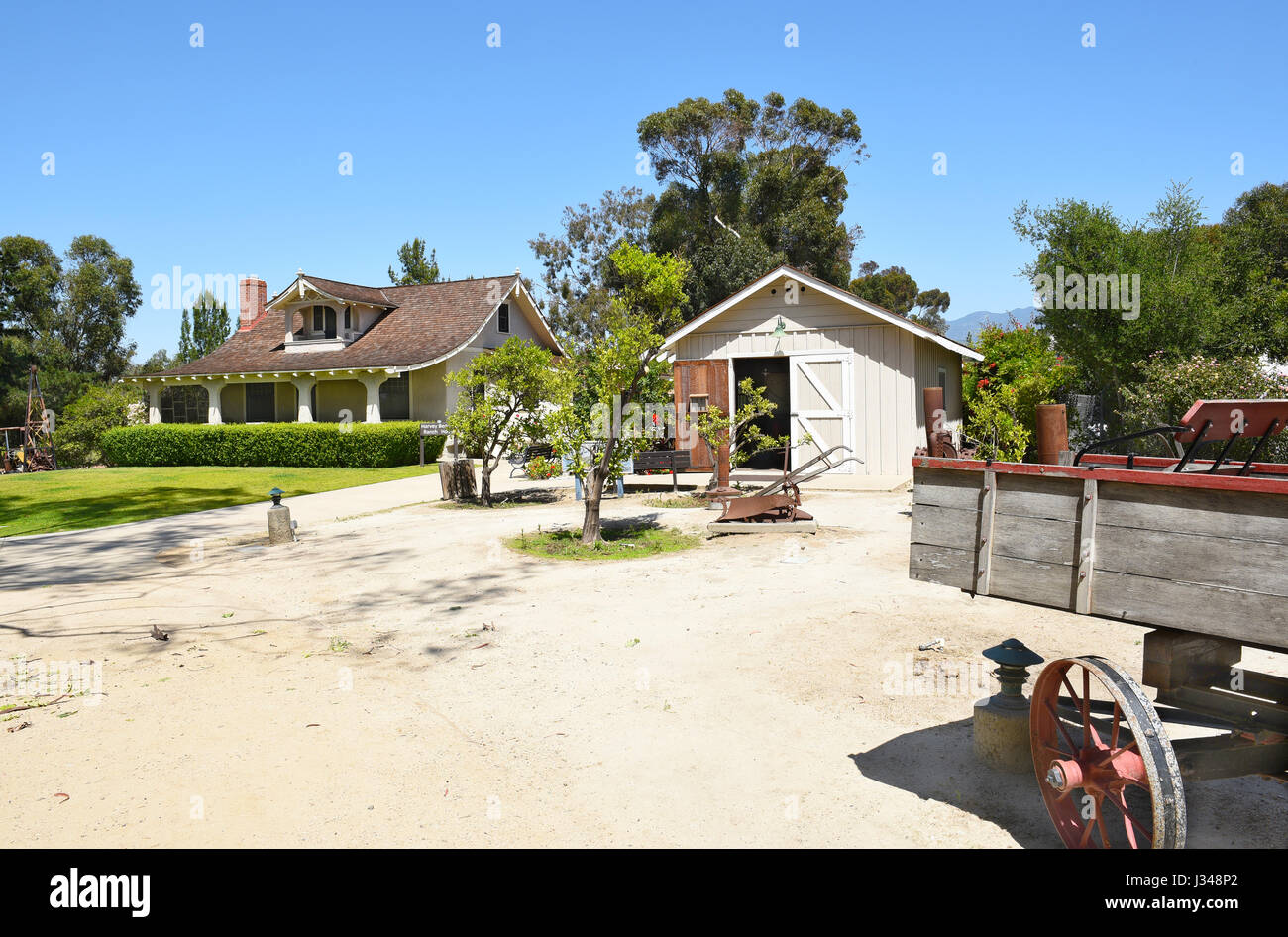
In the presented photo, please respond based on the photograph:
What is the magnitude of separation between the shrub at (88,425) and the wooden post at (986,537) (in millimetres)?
35394

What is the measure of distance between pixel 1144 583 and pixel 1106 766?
86cm

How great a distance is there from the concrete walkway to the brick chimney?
21685mm

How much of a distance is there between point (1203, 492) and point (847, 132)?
49.4 meters

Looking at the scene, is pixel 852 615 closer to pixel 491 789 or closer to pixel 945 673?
pixel 945 673

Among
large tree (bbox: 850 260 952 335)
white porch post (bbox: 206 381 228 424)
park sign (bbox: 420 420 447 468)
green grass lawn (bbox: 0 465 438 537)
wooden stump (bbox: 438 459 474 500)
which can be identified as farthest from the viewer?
large tree (bbox: 850 260 952 335)

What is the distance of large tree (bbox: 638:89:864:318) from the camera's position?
1764 inches

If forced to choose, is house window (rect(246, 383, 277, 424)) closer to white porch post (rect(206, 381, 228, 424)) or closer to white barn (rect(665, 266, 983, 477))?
white porch post (rect(206, 381, 228, 424))

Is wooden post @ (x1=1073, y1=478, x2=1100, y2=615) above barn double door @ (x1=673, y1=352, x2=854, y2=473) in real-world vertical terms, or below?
below

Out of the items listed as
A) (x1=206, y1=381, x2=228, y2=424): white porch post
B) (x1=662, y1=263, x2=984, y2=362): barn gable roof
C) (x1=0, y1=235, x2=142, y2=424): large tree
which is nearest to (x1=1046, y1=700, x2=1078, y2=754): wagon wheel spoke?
(x1=662, y1=263, x2=984, y2=362): barn gable roof

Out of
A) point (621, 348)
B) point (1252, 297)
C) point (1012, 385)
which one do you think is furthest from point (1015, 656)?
point (1012, 385)

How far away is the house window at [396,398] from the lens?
31.0 m

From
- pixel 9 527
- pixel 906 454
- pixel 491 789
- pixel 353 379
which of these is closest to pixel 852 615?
pixel 491 789

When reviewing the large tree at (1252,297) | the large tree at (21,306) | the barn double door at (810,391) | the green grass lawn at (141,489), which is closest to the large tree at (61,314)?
the large tree at (21,306)

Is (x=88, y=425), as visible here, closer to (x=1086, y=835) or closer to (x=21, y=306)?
(x=21, y=306)
